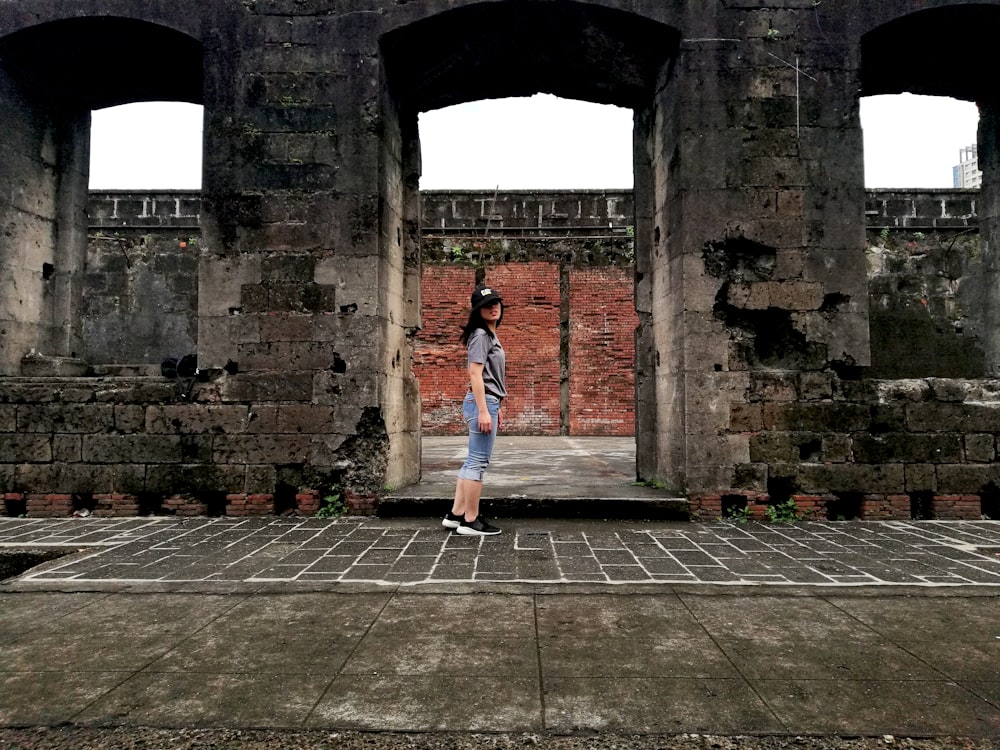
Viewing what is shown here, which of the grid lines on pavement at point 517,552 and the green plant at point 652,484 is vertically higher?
the green plant at point 652,484

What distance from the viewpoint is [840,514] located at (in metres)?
5.37

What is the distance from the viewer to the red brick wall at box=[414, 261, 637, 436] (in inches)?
577

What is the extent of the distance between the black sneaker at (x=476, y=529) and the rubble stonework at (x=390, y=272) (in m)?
1.22

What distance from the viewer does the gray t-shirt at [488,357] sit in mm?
4559

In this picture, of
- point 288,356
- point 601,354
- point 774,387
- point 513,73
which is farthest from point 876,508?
point 601,354

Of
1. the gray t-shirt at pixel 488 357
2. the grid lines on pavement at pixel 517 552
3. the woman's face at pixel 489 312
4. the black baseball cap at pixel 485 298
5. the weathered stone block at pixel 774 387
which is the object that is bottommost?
the grid lines on pavement at pixel 517 552

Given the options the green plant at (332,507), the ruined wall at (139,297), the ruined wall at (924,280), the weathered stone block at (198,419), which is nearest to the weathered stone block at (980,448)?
the green plant at (332,507)

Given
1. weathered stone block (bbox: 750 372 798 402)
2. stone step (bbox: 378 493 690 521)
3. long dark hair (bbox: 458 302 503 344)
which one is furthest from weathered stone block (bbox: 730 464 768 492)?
long dark hair (bbox: 458 302 503 344)

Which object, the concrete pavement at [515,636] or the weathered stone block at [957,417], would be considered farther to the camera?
the weathered stone block at [957,417]

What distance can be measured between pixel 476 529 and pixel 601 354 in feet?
34.4

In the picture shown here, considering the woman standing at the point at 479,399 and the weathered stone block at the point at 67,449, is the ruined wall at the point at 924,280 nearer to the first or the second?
the woman standing at the point at 479,399

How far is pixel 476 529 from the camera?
4684mm

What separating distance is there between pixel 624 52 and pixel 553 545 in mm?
4934

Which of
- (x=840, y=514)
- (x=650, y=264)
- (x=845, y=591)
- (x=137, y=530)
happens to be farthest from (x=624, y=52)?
(x=137, y=530)
